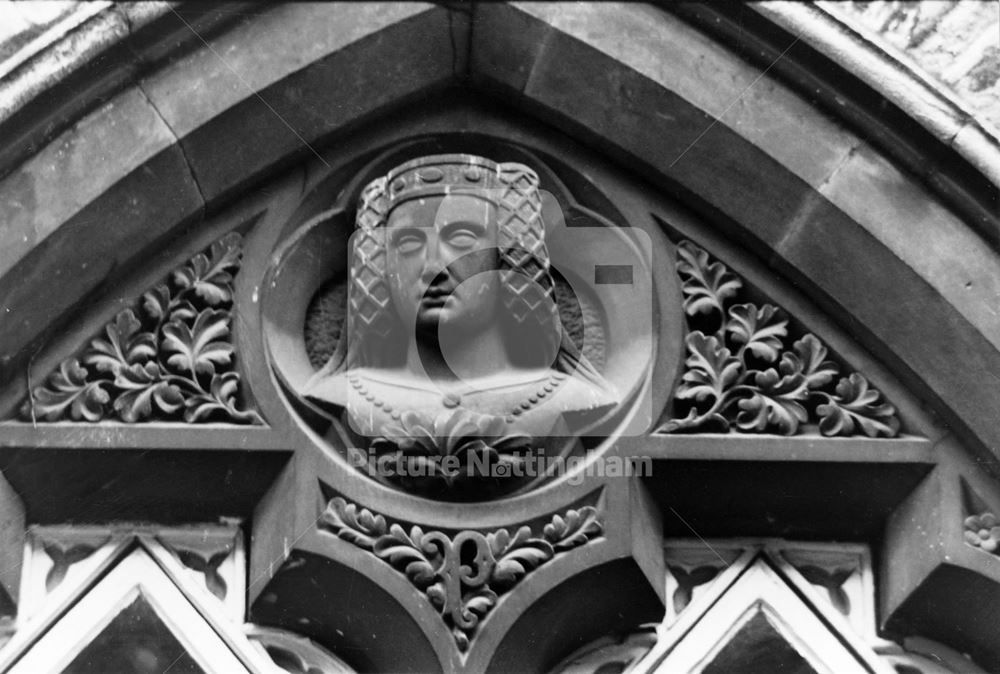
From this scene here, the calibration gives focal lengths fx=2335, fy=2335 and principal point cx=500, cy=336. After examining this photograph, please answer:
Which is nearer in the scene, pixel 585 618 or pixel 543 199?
pixel 585 618

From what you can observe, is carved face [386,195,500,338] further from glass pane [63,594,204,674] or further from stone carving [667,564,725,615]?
glass pane [63,594,204,674]

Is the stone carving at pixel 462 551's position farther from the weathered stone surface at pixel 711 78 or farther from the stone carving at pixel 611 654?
the weathered stone surface at pixel 711 78

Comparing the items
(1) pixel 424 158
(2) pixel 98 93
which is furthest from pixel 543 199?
(2) pixel 98 93

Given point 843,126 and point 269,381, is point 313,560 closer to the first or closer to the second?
point 269,381

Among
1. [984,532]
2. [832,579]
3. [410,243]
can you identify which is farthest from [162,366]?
[984,532]

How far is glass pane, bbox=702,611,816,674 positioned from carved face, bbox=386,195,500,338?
0.86m

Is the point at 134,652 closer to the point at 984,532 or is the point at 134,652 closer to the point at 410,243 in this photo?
the point at 410,243

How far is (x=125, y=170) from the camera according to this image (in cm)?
504

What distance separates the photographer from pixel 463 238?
16.4 feet

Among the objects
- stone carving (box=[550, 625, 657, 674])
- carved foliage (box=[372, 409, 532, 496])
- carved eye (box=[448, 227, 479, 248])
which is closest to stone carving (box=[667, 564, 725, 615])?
stone carving (box=[550, 625, 657, 674])

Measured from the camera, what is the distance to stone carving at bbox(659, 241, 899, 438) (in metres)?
4.96

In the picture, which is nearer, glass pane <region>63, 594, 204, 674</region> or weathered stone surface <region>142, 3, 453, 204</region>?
glass pane <region>63, 594, 204, 674</region>

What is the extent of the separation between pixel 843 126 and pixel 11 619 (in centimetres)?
206

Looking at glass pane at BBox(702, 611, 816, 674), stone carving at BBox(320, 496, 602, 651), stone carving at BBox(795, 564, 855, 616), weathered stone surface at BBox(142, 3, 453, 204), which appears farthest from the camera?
weathered stone surface at BBox(142, 3, 453, 204)
